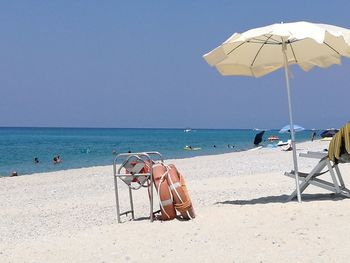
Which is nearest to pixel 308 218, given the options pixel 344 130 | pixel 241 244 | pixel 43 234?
pixel 241 244

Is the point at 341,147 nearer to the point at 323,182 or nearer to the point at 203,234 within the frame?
the point at 323,182

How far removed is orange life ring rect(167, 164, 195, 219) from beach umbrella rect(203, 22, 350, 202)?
148 centimetres

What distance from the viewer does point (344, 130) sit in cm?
664

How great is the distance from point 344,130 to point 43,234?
3.83m

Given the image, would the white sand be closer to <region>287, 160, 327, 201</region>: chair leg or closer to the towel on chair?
<region>287, 160, 327, 201</region>: chair leg

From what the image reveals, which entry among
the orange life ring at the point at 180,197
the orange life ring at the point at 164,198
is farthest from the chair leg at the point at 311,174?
the orange life ring at the point at 164,198

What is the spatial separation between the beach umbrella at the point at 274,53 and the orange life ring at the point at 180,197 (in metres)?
1.48

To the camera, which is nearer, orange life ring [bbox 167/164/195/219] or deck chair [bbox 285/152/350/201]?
orange life ring [bbox 167/164/195/219]

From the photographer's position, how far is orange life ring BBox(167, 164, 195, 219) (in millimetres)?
6109

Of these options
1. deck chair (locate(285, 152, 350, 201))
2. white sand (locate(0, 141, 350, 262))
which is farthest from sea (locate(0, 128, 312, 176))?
deck chair (locate(285, 152, 350, 201))

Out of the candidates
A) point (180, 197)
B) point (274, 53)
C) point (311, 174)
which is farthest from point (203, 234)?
→ point (274, 53)

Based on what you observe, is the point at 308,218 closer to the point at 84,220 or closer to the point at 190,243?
the point at 190,243

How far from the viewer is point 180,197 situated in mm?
6152

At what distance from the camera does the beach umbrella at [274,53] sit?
22.5ft
